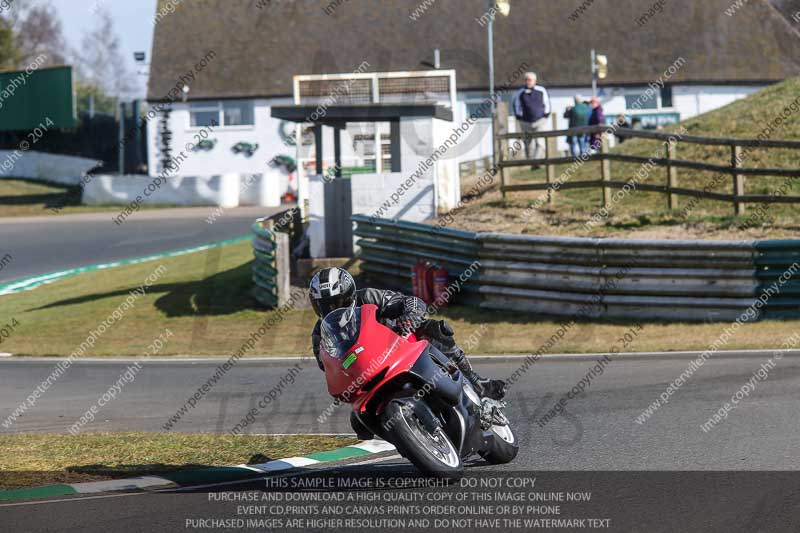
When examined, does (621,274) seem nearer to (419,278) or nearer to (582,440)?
(419,278)

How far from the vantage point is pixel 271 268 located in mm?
19469

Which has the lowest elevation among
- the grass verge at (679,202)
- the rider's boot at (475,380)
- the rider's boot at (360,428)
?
the rider's boot at (360,428)

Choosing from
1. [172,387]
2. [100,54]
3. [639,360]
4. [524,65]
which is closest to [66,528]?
[172,387]

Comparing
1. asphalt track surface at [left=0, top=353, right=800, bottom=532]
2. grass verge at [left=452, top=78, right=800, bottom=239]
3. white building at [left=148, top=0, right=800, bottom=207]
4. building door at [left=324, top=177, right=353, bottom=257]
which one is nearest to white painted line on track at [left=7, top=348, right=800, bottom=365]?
asphalt track surface at [left=0, top=353, right=800, bottom=532]

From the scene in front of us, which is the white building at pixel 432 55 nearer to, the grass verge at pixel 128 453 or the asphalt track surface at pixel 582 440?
the asphalt track surface at pixel 582 440

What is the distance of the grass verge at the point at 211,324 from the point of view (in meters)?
14.7

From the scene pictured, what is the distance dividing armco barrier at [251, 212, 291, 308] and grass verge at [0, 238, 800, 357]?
278 mm

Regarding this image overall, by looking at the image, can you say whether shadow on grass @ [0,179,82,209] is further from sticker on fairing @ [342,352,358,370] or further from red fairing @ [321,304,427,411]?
sticker on fairing @ [342,352,358,370]

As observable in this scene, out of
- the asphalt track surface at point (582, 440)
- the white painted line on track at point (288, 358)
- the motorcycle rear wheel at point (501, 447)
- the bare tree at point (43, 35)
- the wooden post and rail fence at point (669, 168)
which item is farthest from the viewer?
the bare tree at point (43, 35)

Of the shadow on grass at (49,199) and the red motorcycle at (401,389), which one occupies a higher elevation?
the shadow on grass at (49,199)

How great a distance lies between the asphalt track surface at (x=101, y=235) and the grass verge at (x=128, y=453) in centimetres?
1811

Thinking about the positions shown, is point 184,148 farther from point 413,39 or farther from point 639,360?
point 639,360

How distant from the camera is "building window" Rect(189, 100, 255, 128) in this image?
165 ft

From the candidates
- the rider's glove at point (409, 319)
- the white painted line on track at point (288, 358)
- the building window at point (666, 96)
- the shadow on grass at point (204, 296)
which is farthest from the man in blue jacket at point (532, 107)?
the building window at point (666, 96)
